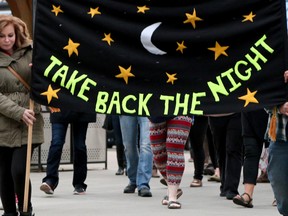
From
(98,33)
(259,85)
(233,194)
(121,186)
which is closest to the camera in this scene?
(259,85)

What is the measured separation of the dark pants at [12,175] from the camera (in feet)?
27.2

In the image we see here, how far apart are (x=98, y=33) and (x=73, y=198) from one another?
370 centimetres

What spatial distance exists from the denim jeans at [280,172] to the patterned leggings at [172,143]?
2.86 meters

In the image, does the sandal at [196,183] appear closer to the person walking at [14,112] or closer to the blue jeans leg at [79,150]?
the blue jeans leg at [79,150]

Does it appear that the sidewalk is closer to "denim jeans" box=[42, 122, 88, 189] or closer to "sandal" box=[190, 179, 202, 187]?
"sandal" box=[190, 179, 202, 187]

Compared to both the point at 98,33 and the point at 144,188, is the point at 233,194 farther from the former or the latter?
the point at 98,33

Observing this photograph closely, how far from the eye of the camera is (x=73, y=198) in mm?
11383

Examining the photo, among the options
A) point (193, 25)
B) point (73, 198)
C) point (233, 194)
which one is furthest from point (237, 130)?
point (193, 25)

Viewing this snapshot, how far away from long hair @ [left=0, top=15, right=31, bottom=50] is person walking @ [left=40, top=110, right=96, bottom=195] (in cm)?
297

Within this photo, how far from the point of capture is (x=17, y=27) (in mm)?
8453

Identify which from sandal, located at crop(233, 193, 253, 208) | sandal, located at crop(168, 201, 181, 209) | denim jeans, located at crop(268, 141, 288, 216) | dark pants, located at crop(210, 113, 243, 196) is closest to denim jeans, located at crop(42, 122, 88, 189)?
dark pants, located at crop(210, 113, 243, 196)

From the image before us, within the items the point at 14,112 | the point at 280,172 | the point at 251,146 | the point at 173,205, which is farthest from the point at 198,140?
the point at 280,172

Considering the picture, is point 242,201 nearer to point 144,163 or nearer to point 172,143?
point 172,143

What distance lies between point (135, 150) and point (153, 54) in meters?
4.02
